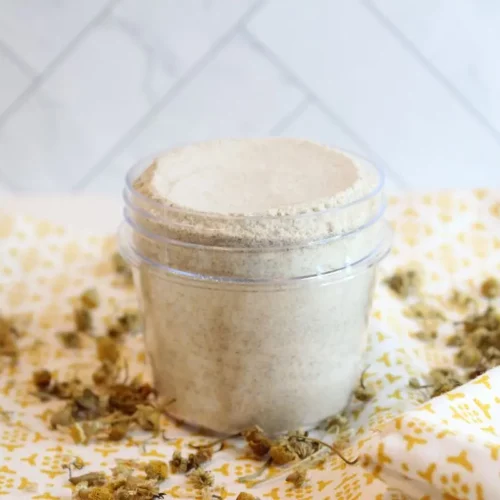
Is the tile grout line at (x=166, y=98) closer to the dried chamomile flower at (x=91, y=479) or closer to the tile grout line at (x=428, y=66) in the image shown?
the tile grout line at (x=428, y=66)

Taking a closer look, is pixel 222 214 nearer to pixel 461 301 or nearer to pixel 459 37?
pixel 461 301

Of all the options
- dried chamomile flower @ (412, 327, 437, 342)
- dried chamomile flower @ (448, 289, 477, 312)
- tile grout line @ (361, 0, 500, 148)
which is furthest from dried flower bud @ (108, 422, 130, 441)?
tile grout line @ (361, 0, 500, 148)

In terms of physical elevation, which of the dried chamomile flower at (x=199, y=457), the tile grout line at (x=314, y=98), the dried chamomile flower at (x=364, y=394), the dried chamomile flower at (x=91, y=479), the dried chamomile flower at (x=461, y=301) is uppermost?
the tile grout line at (x=314, y=98)

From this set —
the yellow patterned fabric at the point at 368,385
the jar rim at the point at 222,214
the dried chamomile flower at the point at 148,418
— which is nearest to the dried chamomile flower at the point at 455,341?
the yellow patterned fabric at the point at 368,385

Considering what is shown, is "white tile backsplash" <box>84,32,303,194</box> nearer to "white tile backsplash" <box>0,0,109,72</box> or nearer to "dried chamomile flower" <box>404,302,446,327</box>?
"white tile backsplash" <box>0,0,109,72</box>

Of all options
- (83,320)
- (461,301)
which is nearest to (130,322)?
(83,320)

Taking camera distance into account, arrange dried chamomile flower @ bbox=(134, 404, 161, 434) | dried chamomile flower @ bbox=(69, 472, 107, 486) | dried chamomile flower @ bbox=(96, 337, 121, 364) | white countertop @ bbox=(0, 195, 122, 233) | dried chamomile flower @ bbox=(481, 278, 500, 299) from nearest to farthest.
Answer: dried chamomile flower @ bbox=(69, 472, 107, 486) → dried chamomile flower @ bbox=(134, 404, 161, 434) → dried chamomile flower @ bbox=(96, 337, 121, 364) → dried chamomile flower @ bbox=(481, 278, 500, 299) → white countertop @ bbox=(0, 195, 122, 233)
